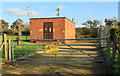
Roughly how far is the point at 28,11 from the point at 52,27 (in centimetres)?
2212

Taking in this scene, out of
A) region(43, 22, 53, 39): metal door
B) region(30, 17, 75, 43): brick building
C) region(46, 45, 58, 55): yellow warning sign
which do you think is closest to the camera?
region(46, 45, 58, 55): yellow warning sign

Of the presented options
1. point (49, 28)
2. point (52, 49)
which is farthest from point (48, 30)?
point (52, 49)

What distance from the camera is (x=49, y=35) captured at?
1823cm

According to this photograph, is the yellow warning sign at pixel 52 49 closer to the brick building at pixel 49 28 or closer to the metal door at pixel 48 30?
the brick building at pixel 49 28

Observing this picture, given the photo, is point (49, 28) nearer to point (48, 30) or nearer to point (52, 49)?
point (48, 30)

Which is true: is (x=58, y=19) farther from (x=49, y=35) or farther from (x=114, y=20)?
(x=114, y=20)

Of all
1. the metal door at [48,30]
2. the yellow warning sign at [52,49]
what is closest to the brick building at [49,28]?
the metal door at [48,30]

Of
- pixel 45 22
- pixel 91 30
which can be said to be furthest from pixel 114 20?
pixel 91 30

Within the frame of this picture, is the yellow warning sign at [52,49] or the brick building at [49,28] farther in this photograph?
the brick building at [49,28]

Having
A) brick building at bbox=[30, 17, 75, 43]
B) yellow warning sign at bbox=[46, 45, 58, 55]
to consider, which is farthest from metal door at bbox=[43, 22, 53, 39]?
yellow warning sign at bbox=[46, 45, 58, 55]

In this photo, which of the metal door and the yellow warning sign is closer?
the yellow warning sign

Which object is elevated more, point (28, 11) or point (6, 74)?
point (28, 11)

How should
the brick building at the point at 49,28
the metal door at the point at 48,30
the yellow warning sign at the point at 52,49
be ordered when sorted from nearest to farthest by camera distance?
the yellow warning sign at the point at 52,49 → the brick building at the point at 49,28 → the metal door at the point at 48,30

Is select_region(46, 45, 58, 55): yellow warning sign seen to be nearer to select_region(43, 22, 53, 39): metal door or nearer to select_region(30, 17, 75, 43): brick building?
select_region(30, 17, 75, 43): brick building
